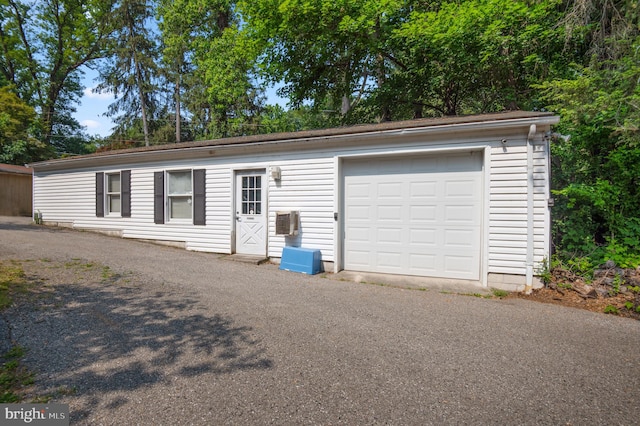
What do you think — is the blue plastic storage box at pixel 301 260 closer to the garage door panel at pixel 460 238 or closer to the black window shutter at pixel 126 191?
the garage door panel at pixel 460 238

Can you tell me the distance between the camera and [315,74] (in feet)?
44.0

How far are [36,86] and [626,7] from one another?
3363 centimetres

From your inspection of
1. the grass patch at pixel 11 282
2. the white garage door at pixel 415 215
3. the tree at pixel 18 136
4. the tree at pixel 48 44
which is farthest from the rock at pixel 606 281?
the tree at pixel 48 44

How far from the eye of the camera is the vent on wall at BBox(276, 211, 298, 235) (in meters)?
6.86

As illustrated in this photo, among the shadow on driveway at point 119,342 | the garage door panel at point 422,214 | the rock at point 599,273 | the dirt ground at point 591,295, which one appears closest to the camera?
the shadow on driveway at point 119,342

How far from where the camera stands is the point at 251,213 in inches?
306

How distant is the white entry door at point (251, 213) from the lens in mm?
7574

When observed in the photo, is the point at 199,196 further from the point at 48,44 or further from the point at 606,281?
the point at 48,44

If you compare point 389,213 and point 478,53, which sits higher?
point 478,53

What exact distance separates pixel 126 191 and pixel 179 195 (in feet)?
6.69

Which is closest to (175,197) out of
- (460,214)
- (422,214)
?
(422,214)

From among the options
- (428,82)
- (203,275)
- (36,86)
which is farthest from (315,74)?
(36,86)

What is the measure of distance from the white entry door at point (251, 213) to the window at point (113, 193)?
15.1 feet

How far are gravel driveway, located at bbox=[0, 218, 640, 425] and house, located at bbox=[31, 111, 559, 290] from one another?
1048 mm
